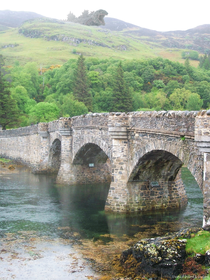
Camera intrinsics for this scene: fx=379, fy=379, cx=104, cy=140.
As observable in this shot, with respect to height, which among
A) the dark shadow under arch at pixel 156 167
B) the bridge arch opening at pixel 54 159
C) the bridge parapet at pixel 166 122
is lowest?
the bridge arch opening at pixel 54 159

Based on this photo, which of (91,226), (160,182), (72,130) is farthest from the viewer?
(72,130)

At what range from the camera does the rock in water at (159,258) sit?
438 inches

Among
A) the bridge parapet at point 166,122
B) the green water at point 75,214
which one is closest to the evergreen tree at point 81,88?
the green water at point 75,214

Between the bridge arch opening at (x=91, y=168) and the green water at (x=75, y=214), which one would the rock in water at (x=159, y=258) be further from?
the bridge arch opening at (x=91, y=168)

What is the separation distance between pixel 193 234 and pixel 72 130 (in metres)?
19.4

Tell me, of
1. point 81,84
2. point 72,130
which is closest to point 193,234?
point 72,130

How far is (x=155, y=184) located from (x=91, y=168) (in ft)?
38.0

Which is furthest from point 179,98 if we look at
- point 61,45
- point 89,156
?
point 61,45

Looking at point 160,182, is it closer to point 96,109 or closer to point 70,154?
point 70,154

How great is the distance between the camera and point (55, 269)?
12945mm

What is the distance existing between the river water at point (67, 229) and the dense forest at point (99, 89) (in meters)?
34.0

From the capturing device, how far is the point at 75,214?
21.4m

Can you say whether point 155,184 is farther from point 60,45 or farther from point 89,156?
point 60,45

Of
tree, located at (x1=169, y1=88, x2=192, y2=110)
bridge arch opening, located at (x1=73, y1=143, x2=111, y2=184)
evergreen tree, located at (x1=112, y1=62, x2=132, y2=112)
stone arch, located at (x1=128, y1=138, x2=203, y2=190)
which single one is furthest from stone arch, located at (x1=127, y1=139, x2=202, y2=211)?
tree, located at (x1=169, y1=88, x2=192, y2=110)
